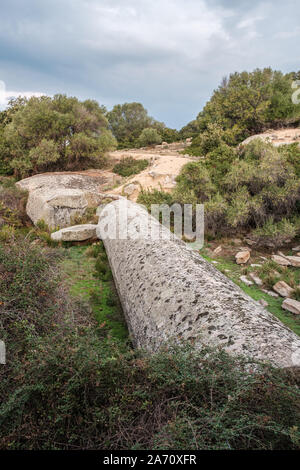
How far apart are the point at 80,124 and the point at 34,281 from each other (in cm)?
1702

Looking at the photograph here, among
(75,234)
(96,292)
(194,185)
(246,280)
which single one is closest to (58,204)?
(75,234)

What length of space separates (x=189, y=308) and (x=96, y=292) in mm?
2894

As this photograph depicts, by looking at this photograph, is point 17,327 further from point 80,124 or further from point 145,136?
point 145,136

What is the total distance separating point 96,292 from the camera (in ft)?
16.9

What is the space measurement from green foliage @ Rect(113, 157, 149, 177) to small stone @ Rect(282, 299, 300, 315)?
12.5 m

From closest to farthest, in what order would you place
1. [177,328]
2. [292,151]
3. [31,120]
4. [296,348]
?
[296,348] → [177,328] → [292,151] → [31,120]

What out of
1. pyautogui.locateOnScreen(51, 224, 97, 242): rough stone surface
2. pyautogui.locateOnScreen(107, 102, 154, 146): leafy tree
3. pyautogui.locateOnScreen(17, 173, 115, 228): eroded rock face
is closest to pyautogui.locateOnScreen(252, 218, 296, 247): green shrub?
pyautogui.locateOnScreen(51, 224, 97, 242): rough stone surface

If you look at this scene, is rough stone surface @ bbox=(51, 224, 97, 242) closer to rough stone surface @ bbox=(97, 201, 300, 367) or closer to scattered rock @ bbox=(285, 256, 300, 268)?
rough stone surface @ bbox=(97, 201, 300, 367)

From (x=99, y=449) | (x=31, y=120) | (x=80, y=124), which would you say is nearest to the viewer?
(x=99, y=449)

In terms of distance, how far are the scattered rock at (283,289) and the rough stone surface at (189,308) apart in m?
2.30

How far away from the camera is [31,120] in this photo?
53.9ft

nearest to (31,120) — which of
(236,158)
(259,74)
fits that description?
(236,158)

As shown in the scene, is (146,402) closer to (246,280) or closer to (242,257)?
(246,280)

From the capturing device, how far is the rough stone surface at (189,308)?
2076 mm
